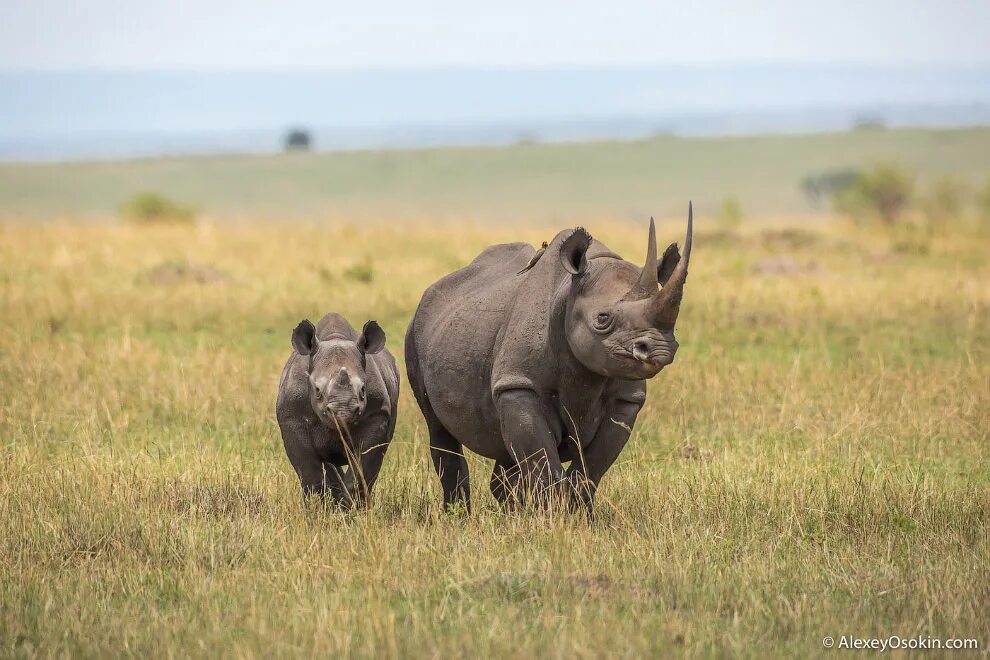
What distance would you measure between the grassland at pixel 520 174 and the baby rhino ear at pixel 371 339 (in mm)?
63489

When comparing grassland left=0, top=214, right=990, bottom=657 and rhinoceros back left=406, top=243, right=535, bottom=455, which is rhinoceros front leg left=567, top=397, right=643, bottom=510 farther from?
rhinoceros back left=406, top=243, right=535, bottom=455

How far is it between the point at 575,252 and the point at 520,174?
81.4m

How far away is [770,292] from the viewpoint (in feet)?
59.0

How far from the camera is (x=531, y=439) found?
7.46 meters

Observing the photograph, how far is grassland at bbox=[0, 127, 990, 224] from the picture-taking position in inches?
3083

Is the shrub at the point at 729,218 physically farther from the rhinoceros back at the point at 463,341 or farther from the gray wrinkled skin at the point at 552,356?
the gray wrinkled skin at the point at 552,356

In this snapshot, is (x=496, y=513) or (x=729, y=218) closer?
(x=496, y=513)

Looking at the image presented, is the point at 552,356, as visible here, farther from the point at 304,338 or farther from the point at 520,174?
the point at 520,174

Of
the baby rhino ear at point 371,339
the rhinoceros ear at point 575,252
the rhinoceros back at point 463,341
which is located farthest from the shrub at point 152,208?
the rhinoceros ear at point 575,252

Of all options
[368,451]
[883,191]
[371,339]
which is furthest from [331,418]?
[883,191]

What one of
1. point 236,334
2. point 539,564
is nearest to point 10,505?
point 539,564

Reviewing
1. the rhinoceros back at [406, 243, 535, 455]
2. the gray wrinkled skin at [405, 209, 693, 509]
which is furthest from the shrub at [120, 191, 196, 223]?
the gray wrinkled skin at [405, 209, 693, 509]

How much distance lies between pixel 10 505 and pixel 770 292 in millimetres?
11626

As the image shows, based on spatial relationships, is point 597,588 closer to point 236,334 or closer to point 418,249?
point 236,334
